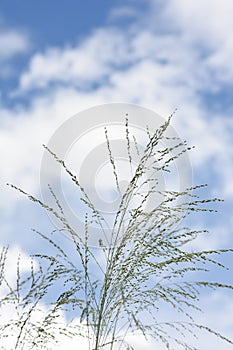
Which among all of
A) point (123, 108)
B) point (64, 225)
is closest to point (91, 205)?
point (64, 225)

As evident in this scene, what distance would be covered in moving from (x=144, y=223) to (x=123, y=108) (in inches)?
84.5

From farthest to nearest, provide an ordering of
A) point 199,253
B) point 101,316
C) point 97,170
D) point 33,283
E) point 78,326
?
point 97,170
point 33,283
point 78,326
point 199,253
point 101,316

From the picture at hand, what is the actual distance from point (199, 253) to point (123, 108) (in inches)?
91.3

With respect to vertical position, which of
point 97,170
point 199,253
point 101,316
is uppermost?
point 97,170

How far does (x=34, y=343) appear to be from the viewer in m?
3.94

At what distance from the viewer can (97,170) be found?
5.35 metres

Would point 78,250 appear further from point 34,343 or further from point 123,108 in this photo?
point 123,108

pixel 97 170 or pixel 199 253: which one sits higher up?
pixel 97 170

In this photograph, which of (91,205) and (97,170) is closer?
(91,205)

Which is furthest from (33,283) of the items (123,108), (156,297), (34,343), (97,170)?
(123,108)

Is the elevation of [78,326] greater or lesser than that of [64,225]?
lesser

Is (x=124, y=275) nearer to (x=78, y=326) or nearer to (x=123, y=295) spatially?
(x=123, y=295)

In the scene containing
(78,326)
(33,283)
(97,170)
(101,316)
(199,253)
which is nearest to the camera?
(101,316)

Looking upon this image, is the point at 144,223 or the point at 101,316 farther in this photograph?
the point at 144,223
